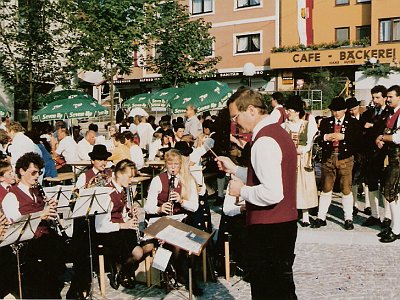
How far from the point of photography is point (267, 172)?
3666mm

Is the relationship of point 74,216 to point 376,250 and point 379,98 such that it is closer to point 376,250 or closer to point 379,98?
point 376,250

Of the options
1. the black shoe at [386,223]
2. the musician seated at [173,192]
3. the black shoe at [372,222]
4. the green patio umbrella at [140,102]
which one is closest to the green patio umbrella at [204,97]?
the green patio umbrella at [140,102]

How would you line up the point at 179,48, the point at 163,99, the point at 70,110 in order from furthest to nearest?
the point at 179,48 → the point at 163,99 → the point at 70,110

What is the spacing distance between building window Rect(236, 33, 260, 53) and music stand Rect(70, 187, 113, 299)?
29.7 metres

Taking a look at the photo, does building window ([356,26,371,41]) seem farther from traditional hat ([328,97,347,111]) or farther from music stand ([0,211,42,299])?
music stand ([0,211,42,299])

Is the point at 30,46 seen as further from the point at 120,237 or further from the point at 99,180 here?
the point at 120,237

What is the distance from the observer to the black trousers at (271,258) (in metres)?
3.85

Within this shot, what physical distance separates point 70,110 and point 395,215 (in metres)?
9.17

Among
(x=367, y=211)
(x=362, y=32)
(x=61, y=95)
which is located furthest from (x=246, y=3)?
(x=367, y=211)

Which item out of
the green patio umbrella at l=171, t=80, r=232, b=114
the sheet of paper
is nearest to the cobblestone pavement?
the sheet of paper

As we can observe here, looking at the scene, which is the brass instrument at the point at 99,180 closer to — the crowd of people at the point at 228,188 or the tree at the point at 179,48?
the crowd of people at the point at 228,188

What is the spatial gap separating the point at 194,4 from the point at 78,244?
1294 inches

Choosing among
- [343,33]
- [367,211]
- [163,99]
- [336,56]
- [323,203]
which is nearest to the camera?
[323,203]

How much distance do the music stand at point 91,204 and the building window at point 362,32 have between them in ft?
92.5
